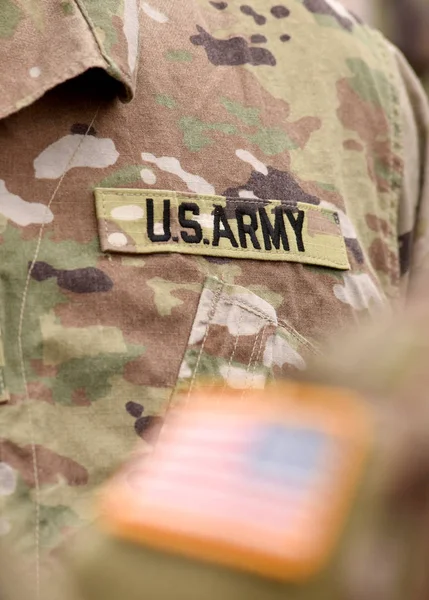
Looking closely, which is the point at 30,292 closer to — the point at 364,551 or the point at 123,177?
the point at 123,177

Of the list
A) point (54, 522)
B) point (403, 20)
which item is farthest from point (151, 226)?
point (403, 20)

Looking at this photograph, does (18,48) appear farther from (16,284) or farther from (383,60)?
(383,60)

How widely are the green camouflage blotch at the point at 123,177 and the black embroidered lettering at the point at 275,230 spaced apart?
0.38ft

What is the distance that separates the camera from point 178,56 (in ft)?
2.41

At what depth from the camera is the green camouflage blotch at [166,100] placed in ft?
2.32

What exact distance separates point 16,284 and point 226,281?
0.17 meters

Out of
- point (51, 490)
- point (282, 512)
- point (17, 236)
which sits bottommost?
point (51, 490)

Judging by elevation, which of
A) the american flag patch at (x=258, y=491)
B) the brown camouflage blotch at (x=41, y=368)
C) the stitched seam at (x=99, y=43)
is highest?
the american flag patch at (x=258, y=491)

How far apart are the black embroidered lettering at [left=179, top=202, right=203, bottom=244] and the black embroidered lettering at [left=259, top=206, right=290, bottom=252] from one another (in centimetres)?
6

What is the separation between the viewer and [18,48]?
0.65 metres

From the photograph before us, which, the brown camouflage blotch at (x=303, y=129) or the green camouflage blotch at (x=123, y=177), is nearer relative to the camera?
the green camouflage blotch at (x=123, y=177)

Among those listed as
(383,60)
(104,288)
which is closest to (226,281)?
(104,288)

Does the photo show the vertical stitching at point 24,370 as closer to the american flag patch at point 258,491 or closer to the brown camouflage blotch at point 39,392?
the brown camouflage blotch at point 39,392

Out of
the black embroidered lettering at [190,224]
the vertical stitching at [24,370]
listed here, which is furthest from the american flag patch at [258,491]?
the black embroidered lettering at [190,224]
